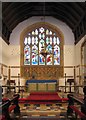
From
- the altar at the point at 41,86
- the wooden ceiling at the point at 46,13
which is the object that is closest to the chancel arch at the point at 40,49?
the wooden ceiling at the point at 46,13

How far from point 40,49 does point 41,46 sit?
24cm

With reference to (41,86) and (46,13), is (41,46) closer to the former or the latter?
(46,13)

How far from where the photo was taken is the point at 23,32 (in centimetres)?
2008

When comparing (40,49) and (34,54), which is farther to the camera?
(34,54)

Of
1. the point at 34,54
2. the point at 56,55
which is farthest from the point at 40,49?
the point at 56,55

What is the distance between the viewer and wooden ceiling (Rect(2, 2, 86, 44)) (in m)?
15.9

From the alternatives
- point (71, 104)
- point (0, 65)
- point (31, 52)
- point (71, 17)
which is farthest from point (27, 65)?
point (71, 104)

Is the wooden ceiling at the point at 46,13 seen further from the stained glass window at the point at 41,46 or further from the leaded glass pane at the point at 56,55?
the leaded glass pane at the point at 56,55

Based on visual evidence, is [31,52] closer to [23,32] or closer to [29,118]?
[23,32]

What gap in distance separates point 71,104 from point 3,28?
9704 millimetres

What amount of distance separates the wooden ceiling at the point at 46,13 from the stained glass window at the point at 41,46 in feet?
4.28

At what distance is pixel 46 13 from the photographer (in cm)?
1964

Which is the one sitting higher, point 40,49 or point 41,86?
point 40,49

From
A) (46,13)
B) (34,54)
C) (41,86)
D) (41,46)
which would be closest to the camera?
(41,86)
